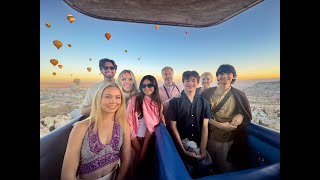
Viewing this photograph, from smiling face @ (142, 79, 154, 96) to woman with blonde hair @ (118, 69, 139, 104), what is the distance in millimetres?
96

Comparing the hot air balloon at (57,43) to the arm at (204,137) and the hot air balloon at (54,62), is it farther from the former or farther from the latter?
the arm at (204,137)

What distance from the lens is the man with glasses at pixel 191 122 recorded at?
275 cm

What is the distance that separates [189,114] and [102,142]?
1121 mm

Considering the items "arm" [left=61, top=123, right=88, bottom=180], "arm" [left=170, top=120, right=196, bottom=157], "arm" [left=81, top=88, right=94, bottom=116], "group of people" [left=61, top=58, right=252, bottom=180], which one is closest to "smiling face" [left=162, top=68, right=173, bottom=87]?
"group of people" [left=61, top=58, right=252, bottom=180]

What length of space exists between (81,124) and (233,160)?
1988mm

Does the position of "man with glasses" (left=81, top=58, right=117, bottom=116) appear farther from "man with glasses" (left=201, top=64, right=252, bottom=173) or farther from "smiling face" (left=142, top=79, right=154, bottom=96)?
"man with glasses" (left=201, top=64, right=252, bottom=173)

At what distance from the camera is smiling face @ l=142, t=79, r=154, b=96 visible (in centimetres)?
262

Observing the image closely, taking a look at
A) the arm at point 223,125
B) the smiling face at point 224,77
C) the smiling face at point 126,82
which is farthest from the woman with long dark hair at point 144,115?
the smiling face at point 224,77

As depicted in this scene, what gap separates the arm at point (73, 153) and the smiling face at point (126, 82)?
618 mm
